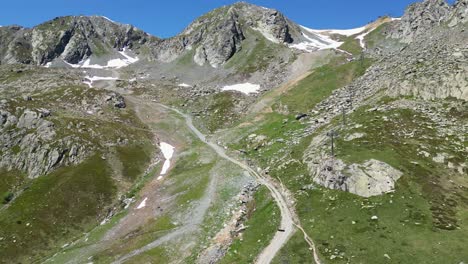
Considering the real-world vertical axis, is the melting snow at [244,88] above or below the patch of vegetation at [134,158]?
above

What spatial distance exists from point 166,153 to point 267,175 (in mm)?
45015

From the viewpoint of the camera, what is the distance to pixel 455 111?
9362 centimetres

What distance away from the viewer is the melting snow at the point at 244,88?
184 meters

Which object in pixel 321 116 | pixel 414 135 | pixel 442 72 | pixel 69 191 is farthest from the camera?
pixel 321 116

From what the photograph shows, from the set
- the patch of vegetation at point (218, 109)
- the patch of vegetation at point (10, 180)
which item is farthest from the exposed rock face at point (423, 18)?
the patch of vegetation at point (10, 180)

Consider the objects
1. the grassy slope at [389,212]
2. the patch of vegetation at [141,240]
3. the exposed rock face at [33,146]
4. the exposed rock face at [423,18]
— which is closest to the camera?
the grassy slope at [389,212]

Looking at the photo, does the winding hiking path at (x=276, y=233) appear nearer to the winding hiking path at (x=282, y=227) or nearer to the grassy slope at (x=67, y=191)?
the winding hiking path at (x=282, y=227)

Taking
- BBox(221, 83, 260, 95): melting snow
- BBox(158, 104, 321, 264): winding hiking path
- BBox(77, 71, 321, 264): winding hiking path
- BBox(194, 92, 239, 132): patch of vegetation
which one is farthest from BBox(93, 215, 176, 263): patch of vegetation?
BBox(221, 83, 260, 95): melting snow

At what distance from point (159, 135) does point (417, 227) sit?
100 m

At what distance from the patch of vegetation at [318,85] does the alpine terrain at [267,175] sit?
0.96 meters

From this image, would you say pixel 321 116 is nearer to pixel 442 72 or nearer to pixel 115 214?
pixel 442 72

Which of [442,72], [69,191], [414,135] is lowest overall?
[69,191]

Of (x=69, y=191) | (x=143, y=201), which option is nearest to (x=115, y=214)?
(x=143, y=201)

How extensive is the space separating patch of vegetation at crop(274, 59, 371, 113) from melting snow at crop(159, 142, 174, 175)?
45.0 metres
